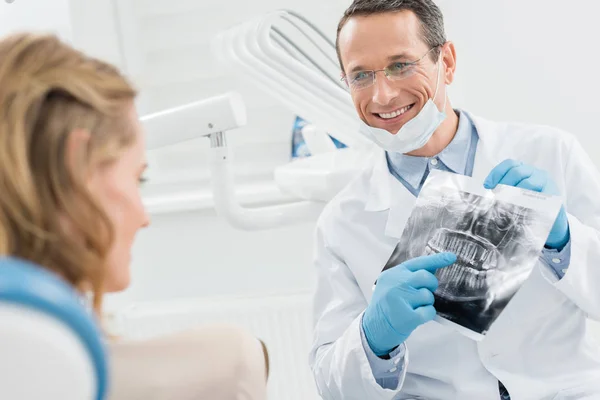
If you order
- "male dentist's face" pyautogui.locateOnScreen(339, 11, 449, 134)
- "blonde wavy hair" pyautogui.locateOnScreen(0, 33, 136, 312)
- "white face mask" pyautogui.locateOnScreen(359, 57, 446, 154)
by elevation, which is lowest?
"white face mask" pyautogui.locateOnScreen(359, 57, 446, 154)

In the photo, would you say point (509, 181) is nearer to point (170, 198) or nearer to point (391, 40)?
point (391, 40)

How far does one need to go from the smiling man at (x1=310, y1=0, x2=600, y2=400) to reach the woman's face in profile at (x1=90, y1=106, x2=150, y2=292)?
1.88 feet

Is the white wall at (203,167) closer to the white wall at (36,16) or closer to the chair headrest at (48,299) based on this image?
the white wall at (36,16)

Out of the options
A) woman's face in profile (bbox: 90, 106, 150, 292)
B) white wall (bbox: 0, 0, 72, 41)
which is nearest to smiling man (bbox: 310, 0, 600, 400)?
woman's face in profile (bbox: 90, 106, 150, 292)

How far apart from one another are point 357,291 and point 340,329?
0.08m

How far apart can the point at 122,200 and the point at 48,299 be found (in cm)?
28

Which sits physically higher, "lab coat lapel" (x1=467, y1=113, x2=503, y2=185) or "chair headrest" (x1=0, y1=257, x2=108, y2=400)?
"chair headrest" (x1=0, y1=257, x2=108, y2=400)

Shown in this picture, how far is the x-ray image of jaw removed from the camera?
1103 millimetres

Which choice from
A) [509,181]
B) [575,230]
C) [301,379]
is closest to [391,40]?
[509,181]

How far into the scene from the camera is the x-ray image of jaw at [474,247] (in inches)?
43.4

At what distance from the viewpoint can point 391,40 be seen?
134cm

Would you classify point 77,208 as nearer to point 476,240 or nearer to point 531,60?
point 476,240

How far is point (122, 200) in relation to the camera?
→ 608 mm

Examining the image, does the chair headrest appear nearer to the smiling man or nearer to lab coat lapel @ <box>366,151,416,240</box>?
the smiling man
